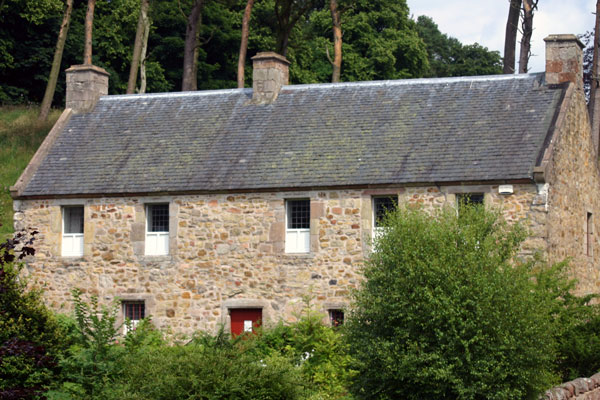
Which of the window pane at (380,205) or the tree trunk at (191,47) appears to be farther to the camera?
the tree trunk at (191,47)

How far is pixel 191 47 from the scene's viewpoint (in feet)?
116

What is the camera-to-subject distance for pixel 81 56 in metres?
42.8

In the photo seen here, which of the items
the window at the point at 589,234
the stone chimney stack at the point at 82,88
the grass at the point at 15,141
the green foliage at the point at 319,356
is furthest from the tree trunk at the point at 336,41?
the green foliage at the point at 319,356

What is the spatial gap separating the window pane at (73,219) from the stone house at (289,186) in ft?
0.12

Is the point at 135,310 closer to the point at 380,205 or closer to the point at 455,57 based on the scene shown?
the point at 380,205

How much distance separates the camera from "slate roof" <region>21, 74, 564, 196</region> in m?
A: 22.0

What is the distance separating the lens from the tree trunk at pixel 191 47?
3473cm

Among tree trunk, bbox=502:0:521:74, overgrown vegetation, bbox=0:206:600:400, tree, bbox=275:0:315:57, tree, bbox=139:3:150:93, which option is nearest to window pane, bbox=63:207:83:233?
overgrown vegetation, bbox=0:206:600:400

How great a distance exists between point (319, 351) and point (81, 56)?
28.5 meters

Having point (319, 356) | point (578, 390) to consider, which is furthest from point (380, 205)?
point (578, 390)

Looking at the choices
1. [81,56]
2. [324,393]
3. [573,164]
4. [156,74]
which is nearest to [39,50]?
[81,56]

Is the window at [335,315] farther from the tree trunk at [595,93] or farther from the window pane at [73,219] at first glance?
the tree trunk at [595,93]

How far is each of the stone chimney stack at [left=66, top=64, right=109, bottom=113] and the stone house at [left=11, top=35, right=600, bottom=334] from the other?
1.72 meters

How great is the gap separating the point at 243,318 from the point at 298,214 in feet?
8.94
